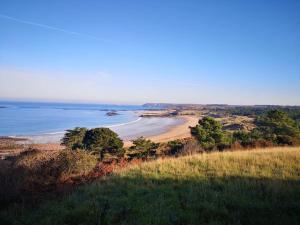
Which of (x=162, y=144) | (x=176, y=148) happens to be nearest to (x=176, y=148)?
(x=176, y=148)

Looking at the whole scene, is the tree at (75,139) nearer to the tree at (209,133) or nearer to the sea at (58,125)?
the sea at (58,125)

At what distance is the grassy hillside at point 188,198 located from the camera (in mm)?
5402

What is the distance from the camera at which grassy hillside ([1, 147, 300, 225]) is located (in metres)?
5.40

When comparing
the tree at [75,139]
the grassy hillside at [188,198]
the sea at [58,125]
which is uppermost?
Result: the grassy hillside at [188,198]

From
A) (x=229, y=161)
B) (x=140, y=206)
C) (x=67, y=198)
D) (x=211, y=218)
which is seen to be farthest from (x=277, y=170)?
(x=67, y=198)

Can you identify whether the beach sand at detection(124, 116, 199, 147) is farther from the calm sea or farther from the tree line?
the calm sea

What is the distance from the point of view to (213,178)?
27.1 ft

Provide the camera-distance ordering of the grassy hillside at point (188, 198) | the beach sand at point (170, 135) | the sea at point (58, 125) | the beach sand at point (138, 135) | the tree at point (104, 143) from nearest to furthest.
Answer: the grassy hillside at point (188, 198) < the tree at point (104, 143) < the beach sand at point (138, 135) < the beach sand at point (170, 135) < the sea at point (58, 125)

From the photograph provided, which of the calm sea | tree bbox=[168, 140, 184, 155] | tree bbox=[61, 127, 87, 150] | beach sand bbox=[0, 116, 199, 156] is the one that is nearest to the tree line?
tree bbox=[61, 127, 87, 150]

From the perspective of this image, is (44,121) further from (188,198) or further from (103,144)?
(188,198)

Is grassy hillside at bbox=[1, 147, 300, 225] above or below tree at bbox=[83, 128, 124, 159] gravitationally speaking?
above

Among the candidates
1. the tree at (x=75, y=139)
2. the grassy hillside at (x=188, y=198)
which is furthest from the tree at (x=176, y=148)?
the tree at (x=75, y=139)

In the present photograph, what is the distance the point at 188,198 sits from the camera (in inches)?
257

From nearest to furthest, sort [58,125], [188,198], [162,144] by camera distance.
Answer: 1. [188,198]
2. [162,144]
3. [58,125]
